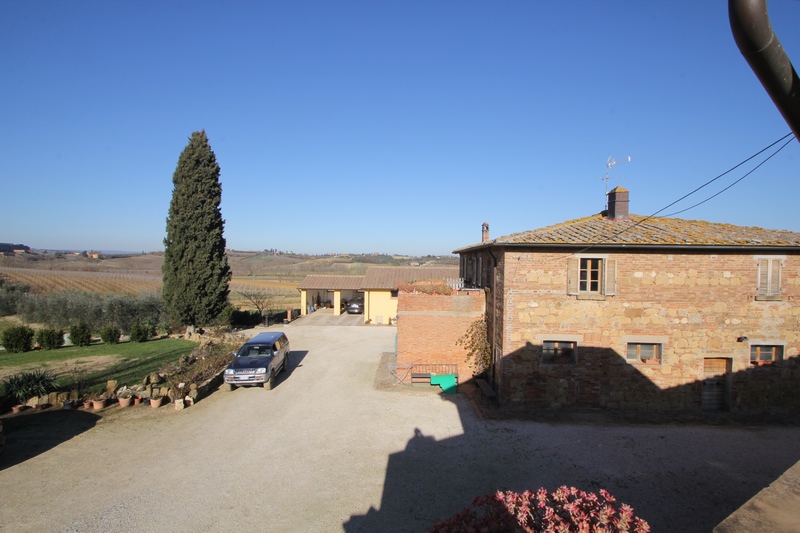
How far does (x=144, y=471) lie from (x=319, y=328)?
19.7 meters

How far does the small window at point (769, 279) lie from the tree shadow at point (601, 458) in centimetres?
249

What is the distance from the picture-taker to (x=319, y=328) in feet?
96.1

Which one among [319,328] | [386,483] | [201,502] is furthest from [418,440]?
[319,328]

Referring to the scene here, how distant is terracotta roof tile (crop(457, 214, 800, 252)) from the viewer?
42.1ft

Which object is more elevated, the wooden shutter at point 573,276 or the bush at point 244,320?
the wooden shutter at point 573,276

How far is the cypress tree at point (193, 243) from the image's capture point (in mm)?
27375

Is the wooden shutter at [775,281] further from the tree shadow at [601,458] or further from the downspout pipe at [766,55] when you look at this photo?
the downspout pipe at [766,55]

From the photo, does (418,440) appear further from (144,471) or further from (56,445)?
(56,445)

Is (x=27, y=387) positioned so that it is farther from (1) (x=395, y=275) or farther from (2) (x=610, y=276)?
(1) (x=395, y=275)

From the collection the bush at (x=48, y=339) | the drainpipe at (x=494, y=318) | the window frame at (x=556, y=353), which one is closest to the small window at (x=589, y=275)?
the window frame at (x=556, y=353)

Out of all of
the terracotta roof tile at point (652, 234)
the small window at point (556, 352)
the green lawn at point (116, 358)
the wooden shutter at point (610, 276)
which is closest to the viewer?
the terracotta roof tile at point (652, 234)

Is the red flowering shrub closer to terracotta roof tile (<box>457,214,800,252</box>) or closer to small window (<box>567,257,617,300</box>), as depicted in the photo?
terracotta roof tile (<box>457,214,800,252</box>)

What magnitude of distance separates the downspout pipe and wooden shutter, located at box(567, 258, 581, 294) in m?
10.6

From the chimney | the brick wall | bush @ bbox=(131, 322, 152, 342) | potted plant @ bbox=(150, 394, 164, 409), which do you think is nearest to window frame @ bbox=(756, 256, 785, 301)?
the chimney
